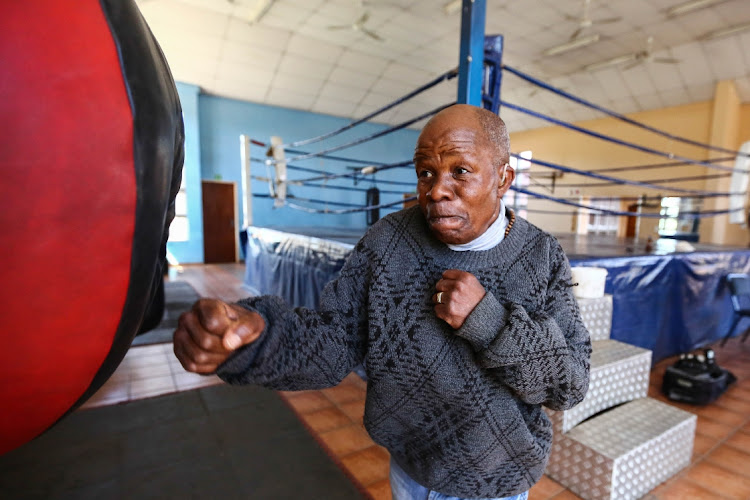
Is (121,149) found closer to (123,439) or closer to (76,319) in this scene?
(76,319)

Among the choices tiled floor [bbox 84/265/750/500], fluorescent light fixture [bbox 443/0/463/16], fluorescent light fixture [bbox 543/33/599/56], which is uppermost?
fluorescent light fixture [bbox 443/0/463/16]

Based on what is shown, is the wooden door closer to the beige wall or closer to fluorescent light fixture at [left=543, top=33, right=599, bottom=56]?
the beige wall

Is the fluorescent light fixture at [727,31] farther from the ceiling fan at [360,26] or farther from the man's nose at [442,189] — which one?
the man's nose at [442,189]

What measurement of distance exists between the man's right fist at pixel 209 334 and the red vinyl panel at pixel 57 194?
0.08 m

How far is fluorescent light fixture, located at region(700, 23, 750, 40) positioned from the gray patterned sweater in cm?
806

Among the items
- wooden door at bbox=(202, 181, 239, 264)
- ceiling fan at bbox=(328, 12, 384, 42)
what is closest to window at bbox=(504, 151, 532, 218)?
ceiling fan at bbox=(328, 12, 384, 42)

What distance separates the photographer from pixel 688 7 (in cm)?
560

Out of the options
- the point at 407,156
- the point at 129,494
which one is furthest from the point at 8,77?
the point at 407,156

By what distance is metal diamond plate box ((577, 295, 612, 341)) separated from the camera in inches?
69.3

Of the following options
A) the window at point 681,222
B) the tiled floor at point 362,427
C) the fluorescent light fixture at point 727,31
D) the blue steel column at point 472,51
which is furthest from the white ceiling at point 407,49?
the tiled floor at point 362,427

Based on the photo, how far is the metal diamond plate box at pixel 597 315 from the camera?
69.3 inches

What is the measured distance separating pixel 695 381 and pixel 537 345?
7.69 feet

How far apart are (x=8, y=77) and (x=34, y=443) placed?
6.49 feet

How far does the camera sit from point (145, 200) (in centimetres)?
41
